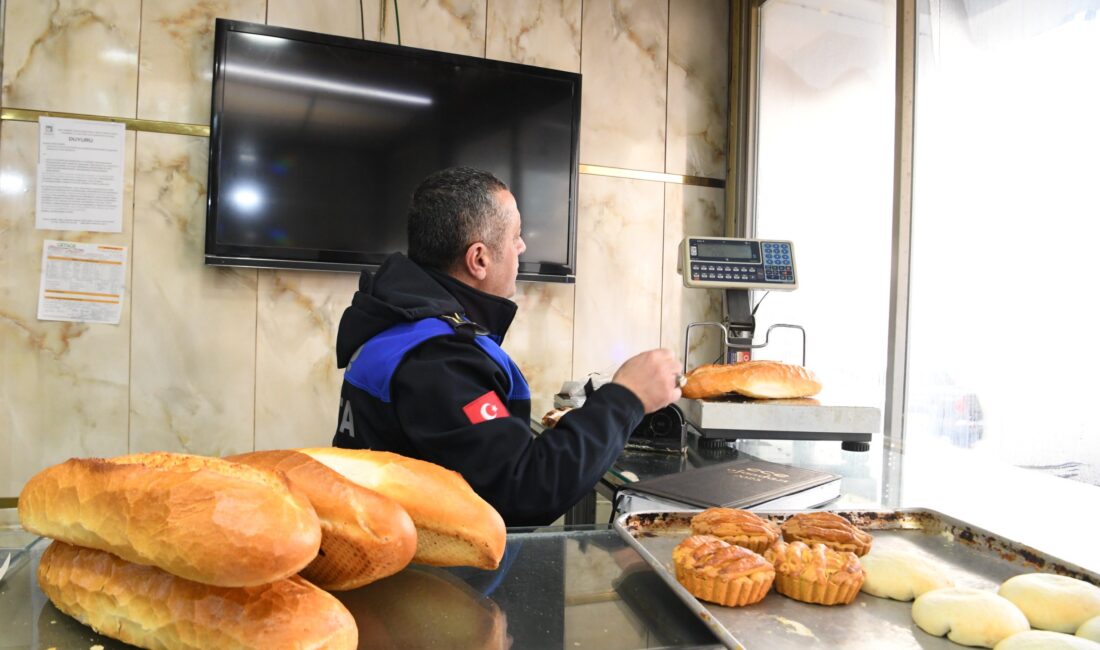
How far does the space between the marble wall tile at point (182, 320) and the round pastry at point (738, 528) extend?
261 centimetres


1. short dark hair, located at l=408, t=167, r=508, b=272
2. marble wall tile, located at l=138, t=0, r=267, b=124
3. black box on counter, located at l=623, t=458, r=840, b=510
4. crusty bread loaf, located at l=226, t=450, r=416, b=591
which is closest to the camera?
crusty bread loaf, located at l=226, t=450, r=416, b=591

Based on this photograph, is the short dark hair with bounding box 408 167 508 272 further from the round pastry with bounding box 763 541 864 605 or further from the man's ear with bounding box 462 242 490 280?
the round pastry with bounding box 763 541 864 605

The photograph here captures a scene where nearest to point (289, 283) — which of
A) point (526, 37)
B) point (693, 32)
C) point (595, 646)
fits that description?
point (526, 37)

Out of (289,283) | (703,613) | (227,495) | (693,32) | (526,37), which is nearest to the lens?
(227,495)

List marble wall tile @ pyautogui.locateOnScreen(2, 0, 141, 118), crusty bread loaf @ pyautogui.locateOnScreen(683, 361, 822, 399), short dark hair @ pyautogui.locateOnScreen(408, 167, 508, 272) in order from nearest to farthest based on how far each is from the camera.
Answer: short dark hair @ pyautogui.locateOnScreen(408, 167, 508, 272)
crusty bread loaf @ pyautogui.locateOnScreen(683, 361, 822, 399)
marble wall tile @ pyautogui.locateOnScreen(2, 0, 141, 118)

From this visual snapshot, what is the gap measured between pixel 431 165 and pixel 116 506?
9.41ft

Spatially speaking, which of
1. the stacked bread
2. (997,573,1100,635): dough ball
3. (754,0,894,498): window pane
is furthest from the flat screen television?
(997,573,1100,635): dough ball

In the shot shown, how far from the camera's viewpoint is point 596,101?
12.2ft

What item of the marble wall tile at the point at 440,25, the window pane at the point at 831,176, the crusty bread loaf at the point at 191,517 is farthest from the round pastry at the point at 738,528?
the marble wall tile at the point at 440,25

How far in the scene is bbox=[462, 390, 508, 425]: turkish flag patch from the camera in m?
1.39

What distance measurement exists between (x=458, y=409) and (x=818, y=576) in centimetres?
72

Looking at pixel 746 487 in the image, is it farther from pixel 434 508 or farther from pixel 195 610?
pixel 195 610

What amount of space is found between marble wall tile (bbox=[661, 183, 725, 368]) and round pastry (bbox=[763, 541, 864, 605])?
9.75ft

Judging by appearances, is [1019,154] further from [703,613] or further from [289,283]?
[289,283]
